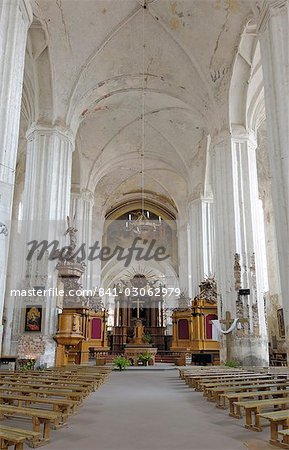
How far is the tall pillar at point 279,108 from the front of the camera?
9242mm

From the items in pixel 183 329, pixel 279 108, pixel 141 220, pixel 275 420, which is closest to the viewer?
pixel 275 420

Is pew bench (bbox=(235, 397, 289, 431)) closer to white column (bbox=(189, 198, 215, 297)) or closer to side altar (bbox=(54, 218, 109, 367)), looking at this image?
side altar (bbox=(54, 218, 109, 367))

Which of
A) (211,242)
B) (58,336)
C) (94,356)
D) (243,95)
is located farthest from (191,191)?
(58,336)

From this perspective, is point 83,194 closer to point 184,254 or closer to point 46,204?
point 46,204

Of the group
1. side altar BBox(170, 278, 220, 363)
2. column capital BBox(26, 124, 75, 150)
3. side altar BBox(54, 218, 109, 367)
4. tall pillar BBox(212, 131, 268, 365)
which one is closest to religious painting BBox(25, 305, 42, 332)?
side altar BBox(54, 218, 109, 367)

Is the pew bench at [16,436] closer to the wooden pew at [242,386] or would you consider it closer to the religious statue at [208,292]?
the wooden pew at [242,386]

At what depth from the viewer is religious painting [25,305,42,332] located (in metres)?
13.1

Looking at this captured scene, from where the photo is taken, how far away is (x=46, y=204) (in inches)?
573

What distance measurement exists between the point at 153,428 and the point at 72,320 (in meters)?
9.51

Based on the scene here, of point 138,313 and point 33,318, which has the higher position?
point 138,313

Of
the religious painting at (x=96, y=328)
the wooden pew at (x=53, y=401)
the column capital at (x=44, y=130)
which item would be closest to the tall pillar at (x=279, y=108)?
the wooden pew at (x=53, y=401)

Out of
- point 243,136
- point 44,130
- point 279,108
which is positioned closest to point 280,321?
point 243,136

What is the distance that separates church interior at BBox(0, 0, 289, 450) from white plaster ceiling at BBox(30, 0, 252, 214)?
7cm

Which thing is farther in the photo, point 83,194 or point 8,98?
point 83,194
